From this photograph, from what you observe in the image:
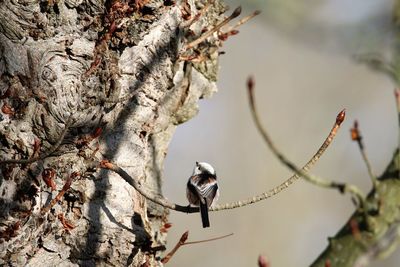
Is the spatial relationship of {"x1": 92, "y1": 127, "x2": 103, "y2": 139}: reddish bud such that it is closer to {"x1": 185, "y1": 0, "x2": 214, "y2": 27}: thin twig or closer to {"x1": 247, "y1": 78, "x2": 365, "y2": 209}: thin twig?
{"x1": 185, "y1": 0, "x2": 214, "y2": 27}: thin twig

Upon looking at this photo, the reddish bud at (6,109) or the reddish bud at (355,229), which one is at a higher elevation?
the reddish bud at (6,109)

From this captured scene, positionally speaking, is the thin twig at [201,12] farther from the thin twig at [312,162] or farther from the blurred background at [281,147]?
the blurred background at [281,147]

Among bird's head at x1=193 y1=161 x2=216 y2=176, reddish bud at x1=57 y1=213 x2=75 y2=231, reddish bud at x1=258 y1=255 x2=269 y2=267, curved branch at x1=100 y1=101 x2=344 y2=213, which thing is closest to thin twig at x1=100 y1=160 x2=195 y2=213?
curved branch at x1=100 y1=101 x2=344 y2=213

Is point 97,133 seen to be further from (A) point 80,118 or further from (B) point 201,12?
(B) point 201,12

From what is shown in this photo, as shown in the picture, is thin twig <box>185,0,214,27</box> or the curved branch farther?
thin twig <box>185,0,214,27</box>

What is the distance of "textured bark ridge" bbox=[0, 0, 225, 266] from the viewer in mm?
2709

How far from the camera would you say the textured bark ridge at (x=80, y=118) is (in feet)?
8.89

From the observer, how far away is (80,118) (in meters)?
2.79

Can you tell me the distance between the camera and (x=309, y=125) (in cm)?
1416

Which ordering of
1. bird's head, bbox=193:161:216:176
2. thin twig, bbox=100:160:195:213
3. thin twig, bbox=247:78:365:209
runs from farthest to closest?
1. bird's head, bbox=193:161:216:176
2. thin twig, bbox=100:160:195:213
3. thin twig, bbox=247:78:365:209

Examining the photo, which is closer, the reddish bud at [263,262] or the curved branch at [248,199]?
the reddish bud at [263,262]

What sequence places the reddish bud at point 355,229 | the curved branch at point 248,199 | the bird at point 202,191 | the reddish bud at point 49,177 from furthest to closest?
1. the bird at point 202,191
2. the reddish bud at point 49,177
3. the reddish bud at point 355,229
4. the curved branch at point 248,199

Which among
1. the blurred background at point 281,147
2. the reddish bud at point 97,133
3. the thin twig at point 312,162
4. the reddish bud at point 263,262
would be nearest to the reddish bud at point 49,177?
the reddish bud at point 97,133

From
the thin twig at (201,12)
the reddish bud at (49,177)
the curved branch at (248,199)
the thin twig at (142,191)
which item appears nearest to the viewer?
the curved branch at (248,199)
